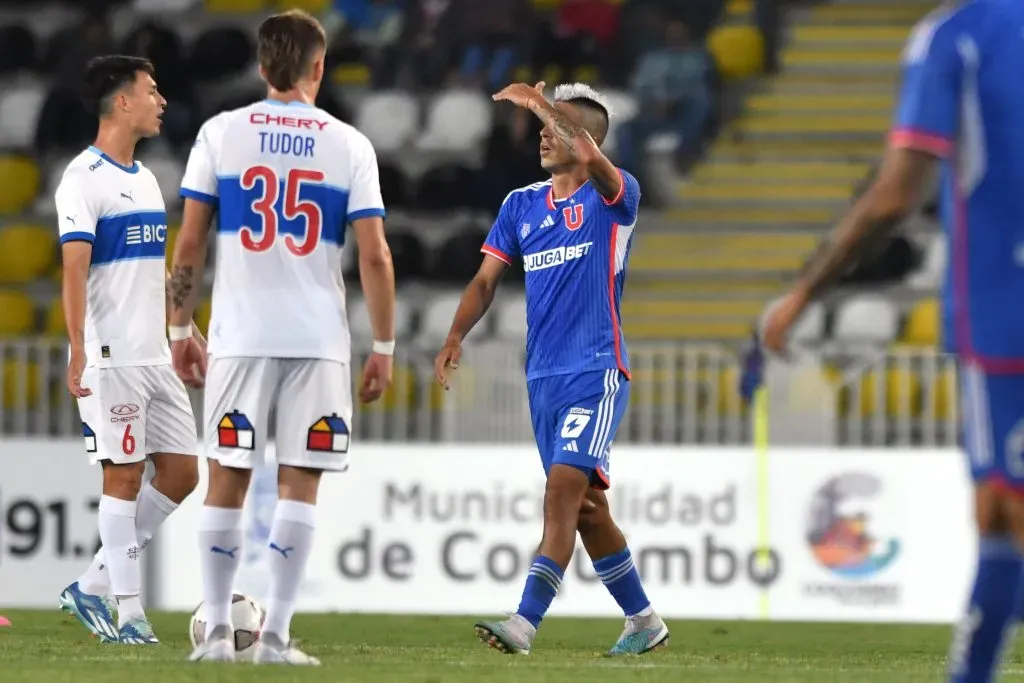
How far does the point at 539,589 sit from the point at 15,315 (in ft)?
36.0

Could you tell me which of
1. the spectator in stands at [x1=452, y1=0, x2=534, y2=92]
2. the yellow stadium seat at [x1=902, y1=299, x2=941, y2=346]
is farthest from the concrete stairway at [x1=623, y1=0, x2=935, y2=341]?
the spectator in stands at [x1=452, y1=0, x2=534, y2=92]

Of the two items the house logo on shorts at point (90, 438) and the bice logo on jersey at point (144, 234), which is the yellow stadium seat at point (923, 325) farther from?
the house logo on shorts at point (90, 438)

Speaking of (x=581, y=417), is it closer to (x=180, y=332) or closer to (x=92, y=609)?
(x=180, y=332)

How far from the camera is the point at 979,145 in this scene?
4.75 m

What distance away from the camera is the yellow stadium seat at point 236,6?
20812 millimetres

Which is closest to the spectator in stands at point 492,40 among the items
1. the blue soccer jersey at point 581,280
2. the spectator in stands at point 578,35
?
the spectator in stands at point 578,35

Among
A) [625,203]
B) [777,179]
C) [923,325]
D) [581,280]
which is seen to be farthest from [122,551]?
[777,179]

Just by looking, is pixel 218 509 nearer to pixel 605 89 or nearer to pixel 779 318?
pixel 779 318

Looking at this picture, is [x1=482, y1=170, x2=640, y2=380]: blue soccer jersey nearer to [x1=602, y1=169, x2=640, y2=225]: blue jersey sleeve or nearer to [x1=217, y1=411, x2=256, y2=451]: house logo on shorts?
[x1=602, y1=169, x2=640, y2=225]: blue jersey sleeve

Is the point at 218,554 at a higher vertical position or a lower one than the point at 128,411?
lower

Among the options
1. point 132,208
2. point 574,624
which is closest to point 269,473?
point 574,624

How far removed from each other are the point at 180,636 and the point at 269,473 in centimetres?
356

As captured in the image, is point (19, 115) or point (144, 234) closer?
point (144, 234)

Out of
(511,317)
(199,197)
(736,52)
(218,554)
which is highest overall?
(736,52)
